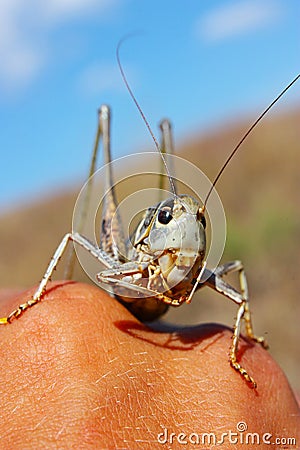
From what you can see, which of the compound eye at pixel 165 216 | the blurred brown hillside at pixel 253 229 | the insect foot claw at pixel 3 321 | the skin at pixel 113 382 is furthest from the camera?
the blurred brown hillside at pixel 253 229

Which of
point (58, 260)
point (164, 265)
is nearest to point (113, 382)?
point (164, 265)

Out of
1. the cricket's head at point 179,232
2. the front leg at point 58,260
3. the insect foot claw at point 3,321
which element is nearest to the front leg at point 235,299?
the cricket's head at point 179,232

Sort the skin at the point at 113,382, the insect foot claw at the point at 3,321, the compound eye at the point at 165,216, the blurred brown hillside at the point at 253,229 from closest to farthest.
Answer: the skin at the point at 113,382, the insect foot claw at the point at 3,321, the compound eye at the point at 165,216, the blurred brown hillside at the point at 253,229

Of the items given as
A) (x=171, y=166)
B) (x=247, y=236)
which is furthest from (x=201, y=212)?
(x=247, y=236)

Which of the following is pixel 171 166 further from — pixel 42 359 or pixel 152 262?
pixel 42 359

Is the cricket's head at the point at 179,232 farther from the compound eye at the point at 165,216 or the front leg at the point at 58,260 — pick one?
the front leg at the point at 58,260

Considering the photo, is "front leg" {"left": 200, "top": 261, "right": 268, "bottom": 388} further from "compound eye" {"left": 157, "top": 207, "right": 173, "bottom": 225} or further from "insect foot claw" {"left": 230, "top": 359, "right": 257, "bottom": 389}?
"compound eye" {"left": 157, "top": 207, "right": 173, "bottom": 225}

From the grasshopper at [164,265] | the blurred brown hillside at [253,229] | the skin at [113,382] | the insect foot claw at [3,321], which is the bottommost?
the skin at [113,382]
